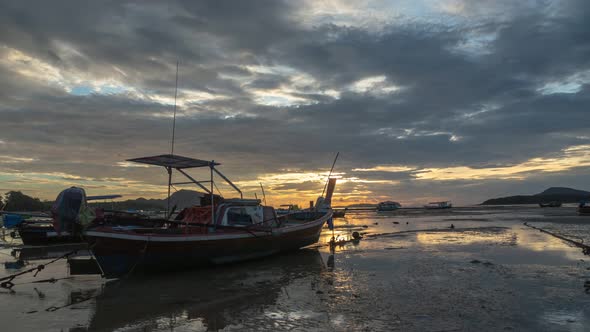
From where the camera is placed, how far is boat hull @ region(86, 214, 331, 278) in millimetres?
12516

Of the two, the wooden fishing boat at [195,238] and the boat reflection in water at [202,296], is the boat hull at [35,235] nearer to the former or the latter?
the wooden fishing boat at [195,238]

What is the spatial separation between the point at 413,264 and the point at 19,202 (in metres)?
79.7

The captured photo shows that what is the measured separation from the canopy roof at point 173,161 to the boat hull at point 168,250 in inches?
116

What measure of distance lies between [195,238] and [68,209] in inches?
169

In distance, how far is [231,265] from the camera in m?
16.0

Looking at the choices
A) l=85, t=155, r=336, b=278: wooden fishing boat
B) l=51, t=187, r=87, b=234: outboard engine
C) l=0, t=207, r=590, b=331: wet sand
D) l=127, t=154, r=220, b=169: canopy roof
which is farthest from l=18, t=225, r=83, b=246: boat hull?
l=51, t=187, r=87, b=234: outboard engine

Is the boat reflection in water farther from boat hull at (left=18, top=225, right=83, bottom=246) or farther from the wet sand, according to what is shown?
boat hull at (left=18, top=225, right=83, bottom=246)

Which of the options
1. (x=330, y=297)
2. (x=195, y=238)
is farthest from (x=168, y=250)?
(x=330, y=297)

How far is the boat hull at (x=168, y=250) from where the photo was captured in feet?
41.1

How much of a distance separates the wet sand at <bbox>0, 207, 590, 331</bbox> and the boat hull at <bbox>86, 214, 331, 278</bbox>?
1.39 feet

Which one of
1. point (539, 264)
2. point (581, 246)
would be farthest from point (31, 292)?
point (581, 246)

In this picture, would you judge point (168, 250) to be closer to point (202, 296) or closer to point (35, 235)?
point (202, 296)

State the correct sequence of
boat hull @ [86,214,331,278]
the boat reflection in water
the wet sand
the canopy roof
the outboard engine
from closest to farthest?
the wet sand < the boat reflection in water < the outboard engine < boat hull @ [86,214,331,278] < the canopy roof

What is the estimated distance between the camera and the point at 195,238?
1396 centimetres
